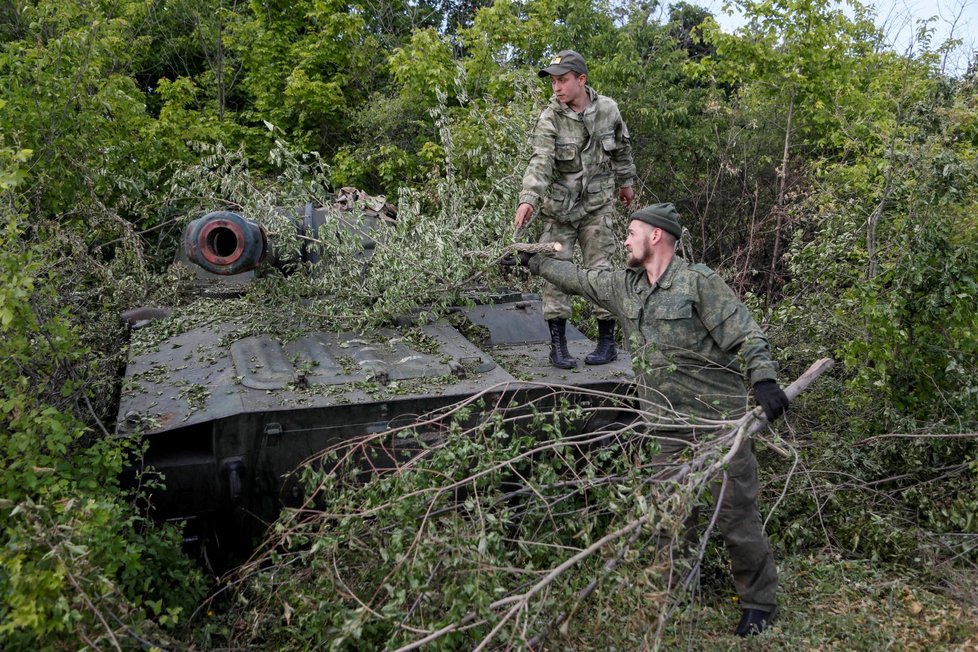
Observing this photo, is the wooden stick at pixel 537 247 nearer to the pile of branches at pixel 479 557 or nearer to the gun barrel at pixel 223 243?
the pile of branches at pixel 479 557

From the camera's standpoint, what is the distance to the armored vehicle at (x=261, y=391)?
4004 mm

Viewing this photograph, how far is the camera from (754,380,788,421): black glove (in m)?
3.51

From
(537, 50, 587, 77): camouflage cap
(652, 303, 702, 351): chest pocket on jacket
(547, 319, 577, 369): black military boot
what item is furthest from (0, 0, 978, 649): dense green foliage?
(537, 50, 587, 77): camouflage cap

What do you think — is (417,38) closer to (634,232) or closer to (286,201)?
(286,201)

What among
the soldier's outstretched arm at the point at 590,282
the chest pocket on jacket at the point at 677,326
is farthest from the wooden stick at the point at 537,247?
the chest pocket on jacket at the point at 677,326

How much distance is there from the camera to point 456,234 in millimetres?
5285

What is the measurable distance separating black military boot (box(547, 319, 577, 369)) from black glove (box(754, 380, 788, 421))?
1.51 metres

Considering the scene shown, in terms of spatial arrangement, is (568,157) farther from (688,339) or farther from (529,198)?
(688,339)

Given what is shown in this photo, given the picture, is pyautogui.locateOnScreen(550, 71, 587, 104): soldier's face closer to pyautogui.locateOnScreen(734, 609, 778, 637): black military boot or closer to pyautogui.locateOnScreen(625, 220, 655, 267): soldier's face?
pyautogui.locateOnScreen(625, 220, 655, 267): soldier's face

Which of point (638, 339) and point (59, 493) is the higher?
point (638, 339)

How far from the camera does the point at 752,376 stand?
12.0 feet

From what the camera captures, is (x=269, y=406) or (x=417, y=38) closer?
(x=269, y=406)

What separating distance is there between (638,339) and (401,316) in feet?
5.38

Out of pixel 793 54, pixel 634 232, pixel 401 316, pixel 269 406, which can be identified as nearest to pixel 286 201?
pixel 401 316
